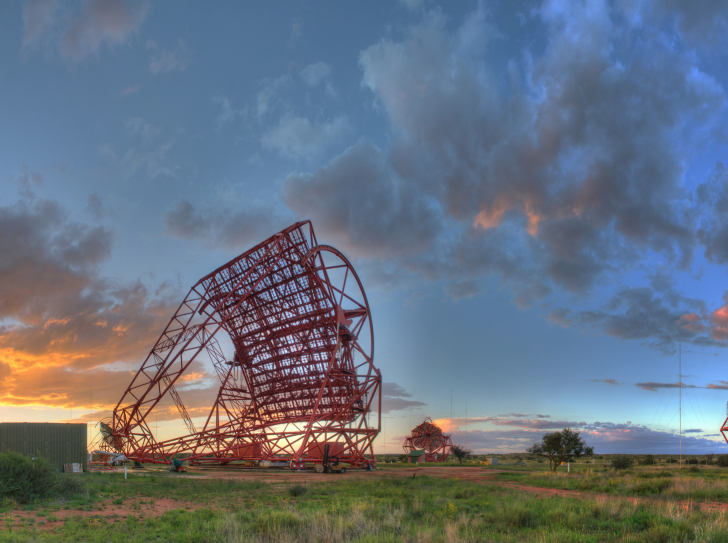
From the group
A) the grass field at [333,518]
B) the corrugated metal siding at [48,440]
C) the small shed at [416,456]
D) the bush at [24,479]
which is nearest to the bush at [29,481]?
the bush at [24,479]

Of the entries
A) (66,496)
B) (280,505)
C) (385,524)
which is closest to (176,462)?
(66,496)

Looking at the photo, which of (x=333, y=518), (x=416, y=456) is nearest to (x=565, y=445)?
(x=416, y=456)

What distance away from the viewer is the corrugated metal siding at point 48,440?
28.6 metres

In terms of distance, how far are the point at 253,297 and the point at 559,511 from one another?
3401 cm

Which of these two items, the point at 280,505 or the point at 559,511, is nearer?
the point at 559,511

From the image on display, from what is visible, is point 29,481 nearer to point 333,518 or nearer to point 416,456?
point 333,518

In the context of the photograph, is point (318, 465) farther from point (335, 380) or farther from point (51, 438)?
point (51, 438)

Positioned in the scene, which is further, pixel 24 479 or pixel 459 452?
pixel 459 452

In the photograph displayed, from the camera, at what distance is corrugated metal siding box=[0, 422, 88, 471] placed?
94.0 ft

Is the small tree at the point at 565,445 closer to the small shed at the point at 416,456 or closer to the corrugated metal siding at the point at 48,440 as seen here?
the small shed at the point at 416,456

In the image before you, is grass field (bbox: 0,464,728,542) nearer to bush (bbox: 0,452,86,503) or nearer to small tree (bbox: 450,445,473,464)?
bush (bbox: 0,452,86,503)

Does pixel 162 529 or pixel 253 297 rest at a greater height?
pixel 253 297

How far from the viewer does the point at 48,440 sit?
30297 millimetres

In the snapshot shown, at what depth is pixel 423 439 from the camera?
288ft
